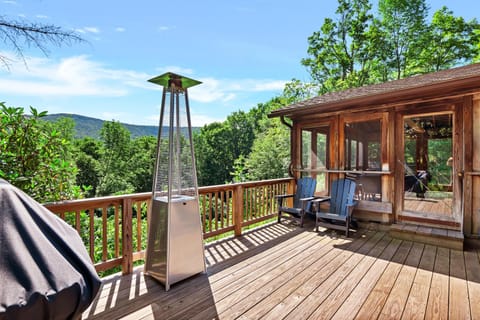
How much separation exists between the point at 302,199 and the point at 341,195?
2.27 feet

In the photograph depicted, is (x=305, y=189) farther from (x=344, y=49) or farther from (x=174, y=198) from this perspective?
(x=344, y=49)

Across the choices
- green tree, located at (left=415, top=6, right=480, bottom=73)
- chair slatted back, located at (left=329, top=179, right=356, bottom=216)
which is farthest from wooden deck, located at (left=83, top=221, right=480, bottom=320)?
green tree, located at (left=415, top=6, right=480, bottom=73)

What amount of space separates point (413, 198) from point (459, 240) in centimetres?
98

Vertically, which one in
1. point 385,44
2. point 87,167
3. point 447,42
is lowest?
point 87,167

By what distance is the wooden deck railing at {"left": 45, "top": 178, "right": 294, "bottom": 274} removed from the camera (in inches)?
102

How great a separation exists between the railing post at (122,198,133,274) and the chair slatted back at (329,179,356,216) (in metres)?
3.40

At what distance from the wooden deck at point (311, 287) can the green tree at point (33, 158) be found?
1.13 metres

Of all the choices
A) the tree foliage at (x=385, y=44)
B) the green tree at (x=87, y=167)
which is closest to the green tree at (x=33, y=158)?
the tree foliage at (x=385, y=44)

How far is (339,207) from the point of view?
434 centimetres

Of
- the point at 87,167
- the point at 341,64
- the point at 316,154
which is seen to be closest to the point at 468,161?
the point at 316,154

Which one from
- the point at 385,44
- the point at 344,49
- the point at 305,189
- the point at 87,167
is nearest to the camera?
the point at 305,189

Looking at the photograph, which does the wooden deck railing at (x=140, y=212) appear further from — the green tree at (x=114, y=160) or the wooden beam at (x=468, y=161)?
the green tree at (x=114, y=160)

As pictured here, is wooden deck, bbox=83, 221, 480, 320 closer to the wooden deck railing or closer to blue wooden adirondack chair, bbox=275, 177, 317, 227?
the wooden deck railing

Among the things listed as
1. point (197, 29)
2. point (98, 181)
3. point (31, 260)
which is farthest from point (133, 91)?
point (31, 260)
